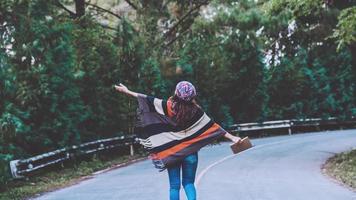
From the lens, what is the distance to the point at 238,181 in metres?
13.4

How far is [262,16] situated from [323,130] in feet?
42.5

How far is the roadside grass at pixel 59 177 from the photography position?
13.4 m

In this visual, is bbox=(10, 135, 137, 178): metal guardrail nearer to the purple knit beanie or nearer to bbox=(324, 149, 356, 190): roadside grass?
bbox=(324, 149, 356, 190): roadside grass

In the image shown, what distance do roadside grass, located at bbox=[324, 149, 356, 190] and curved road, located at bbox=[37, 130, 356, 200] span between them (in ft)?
1.02

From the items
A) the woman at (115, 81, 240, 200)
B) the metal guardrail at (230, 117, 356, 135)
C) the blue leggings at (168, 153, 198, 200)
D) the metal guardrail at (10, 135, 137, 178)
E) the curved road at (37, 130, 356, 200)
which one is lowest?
the metal guardrail at (230, 117, 356, 135)

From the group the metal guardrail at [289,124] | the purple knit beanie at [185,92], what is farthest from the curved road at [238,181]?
the metal guardrail at [289,124]

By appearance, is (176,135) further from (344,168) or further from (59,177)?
(344,168)

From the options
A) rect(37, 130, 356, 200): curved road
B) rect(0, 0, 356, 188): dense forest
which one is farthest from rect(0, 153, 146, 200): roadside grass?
rect(0, 0, 356, 188): dense forest

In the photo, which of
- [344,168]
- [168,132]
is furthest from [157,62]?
[168,132]

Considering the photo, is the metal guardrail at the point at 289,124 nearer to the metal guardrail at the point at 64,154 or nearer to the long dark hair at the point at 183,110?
the metal guardrail at the point at 64,154

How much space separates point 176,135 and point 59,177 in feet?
32.8

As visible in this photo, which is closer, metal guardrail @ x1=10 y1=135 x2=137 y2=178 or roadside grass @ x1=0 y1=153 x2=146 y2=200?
roadside grass @ x1=0 y1=153 x2=146 y2=200

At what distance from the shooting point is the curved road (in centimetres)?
1133

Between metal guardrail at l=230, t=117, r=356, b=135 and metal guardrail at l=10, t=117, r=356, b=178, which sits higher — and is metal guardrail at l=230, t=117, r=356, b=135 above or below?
below
